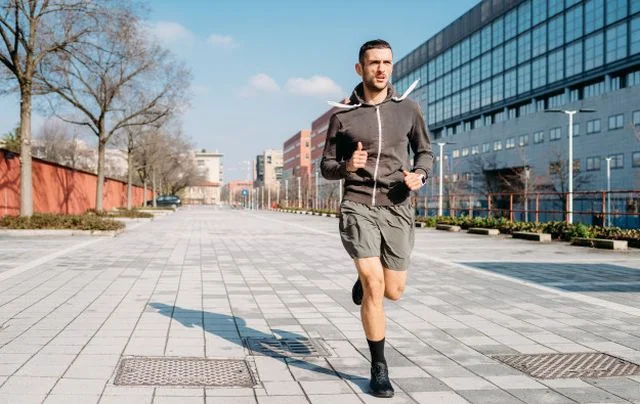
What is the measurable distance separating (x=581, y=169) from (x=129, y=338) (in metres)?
54.6

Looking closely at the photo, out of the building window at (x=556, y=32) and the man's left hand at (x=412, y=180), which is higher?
the building window at (x=556, y=32)

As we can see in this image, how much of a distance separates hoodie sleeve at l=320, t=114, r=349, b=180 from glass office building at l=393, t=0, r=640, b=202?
159 ft

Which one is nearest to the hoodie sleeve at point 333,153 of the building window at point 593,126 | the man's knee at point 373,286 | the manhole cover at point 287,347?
the man's knee at point 373,286

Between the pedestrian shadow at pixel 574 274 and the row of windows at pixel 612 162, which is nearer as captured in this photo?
the pedestrian shadow at pixel 574 274

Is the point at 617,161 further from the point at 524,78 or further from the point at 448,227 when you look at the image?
the point at 448,227

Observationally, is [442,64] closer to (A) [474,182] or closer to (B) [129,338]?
(A) [474,182]

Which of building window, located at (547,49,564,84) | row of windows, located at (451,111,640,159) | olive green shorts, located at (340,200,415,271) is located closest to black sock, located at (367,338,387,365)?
olive green shorts, located at (340,200,415,271)

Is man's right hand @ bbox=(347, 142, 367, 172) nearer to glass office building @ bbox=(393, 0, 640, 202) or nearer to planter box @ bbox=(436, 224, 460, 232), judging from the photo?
planter box @ bbox=(436, 224, 460, 232)

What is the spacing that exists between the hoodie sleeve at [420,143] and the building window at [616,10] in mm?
51968

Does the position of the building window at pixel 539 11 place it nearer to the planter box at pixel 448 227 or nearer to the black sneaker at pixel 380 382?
the planter box at pixel 448 227

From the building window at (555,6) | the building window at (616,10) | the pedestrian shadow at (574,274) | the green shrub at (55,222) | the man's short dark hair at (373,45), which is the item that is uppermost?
the building window at (555,6)

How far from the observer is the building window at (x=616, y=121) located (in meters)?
49.2

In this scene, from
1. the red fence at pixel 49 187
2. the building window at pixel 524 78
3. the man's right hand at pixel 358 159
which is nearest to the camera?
the man's right hand at pixel 358 159

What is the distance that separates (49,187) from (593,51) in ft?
144
